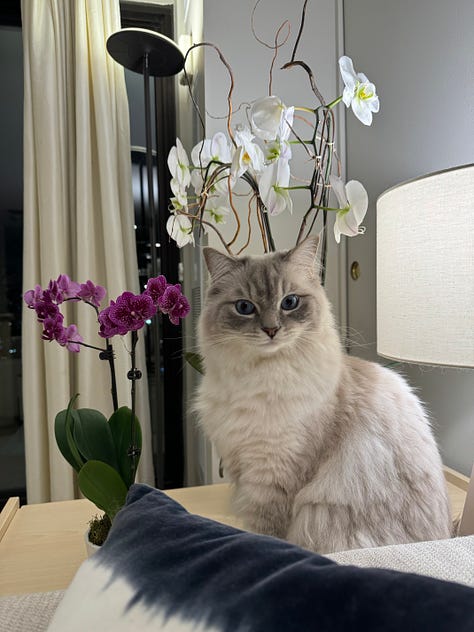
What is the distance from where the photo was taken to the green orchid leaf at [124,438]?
881 millimetres

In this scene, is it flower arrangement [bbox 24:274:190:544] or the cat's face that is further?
the cat's face

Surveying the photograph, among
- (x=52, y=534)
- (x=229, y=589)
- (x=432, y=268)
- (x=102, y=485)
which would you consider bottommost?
(x=52, y=534)

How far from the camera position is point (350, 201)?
930 millimetres

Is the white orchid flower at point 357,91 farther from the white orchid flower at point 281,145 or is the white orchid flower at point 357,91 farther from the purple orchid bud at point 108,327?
the purple orchid bud at point 108,327

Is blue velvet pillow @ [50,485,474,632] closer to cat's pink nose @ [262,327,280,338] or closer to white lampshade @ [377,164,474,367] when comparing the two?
white lampshade @ [377,164,474,367]

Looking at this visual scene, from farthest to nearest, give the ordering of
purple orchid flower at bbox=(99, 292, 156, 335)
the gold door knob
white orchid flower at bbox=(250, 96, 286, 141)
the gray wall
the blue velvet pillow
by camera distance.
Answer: the gold door knob < the gray wall < white orchid flower at bbox=(250, 96, 286, 141) < purple orchid flower at bbox=(99, 292, 156, 335) < the blue velvet pillow

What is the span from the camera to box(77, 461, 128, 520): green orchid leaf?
2.61 ft

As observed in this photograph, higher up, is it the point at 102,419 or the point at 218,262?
the point at 218,262

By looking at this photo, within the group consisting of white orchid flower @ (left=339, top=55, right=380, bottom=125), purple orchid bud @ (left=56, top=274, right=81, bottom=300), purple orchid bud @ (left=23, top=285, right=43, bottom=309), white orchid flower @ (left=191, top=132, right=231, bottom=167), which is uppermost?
white orchid flower @ (left=339, top=55, right=380, bottom=125)

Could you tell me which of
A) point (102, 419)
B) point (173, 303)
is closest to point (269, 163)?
point (173, 303)

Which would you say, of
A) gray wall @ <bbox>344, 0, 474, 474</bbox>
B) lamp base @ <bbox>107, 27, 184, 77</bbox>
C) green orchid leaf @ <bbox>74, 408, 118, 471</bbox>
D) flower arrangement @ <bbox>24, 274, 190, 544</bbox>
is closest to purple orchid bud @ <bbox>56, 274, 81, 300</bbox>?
flower arrangement @ <bbox>24, 274, 190, 544</bbox>

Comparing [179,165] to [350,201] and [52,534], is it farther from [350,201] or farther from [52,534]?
[52,534]

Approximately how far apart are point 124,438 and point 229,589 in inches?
26.7

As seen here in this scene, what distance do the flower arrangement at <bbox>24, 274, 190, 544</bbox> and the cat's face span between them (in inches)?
5.0
